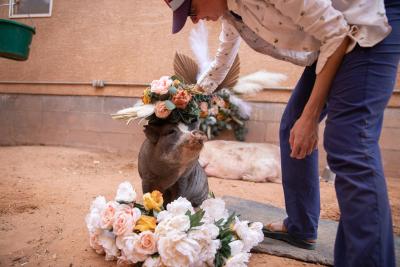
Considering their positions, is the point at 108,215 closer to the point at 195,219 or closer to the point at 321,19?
the point at 195,219

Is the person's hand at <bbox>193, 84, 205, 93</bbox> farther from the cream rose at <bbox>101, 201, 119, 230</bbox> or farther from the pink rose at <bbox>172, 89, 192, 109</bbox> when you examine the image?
the cream rose at <bbox>101, 201, 119, 230</bbox>

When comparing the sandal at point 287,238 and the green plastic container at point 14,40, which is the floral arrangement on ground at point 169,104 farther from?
the green plastic container at point 14,40

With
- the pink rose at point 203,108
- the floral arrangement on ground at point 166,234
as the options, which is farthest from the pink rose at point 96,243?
the pink rose at point 203,108

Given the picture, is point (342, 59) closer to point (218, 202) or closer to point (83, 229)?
point (218, 202)

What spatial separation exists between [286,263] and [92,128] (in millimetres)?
5037

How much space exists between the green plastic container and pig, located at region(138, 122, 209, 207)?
5.31ft

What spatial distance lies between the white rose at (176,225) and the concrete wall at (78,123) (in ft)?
12.1

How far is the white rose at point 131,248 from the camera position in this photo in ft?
4.57

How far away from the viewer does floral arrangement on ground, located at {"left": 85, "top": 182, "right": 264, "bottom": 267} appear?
1.33 meters

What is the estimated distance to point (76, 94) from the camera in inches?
234

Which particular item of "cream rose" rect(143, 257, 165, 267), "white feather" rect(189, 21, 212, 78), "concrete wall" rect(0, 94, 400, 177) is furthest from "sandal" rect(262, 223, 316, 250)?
"concrete wall" rect(0, 94, 400, 177)

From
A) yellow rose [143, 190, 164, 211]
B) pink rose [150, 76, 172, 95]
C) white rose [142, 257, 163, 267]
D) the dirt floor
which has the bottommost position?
the dirt floor

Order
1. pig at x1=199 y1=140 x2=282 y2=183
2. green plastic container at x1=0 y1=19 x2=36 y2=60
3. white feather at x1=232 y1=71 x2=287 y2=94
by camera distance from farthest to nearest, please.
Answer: pig at x1=199 y1=140 x2=282 y2=183, green plastic container at x1=0 y1=19 x2=36 y2=60, white feather at x1=232 y1=71 x2=287 y2=94

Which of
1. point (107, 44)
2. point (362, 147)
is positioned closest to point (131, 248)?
point (362, 147)
